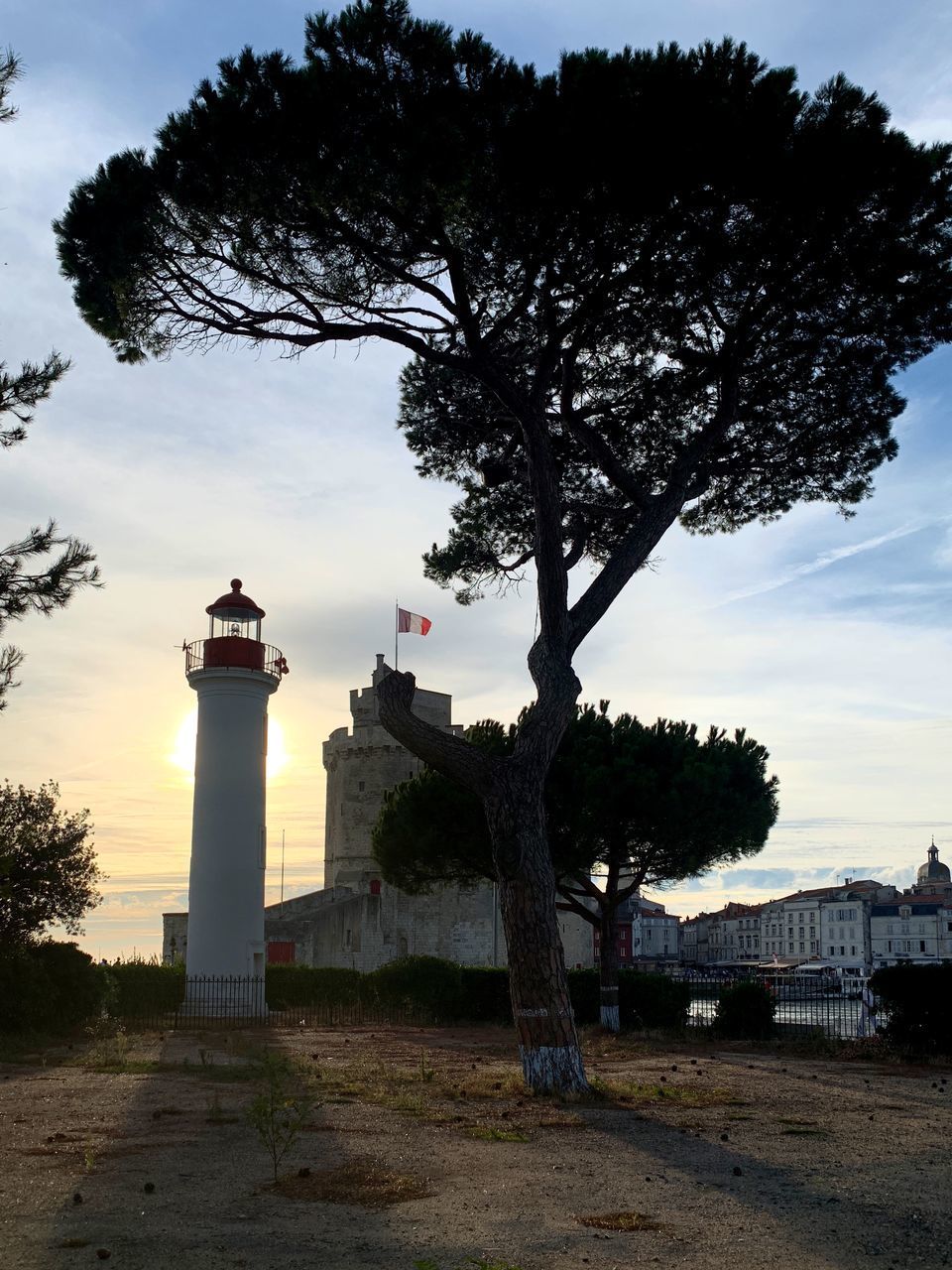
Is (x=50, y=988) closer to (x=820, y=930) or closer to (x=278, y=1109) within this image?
(x=278, y=1109)

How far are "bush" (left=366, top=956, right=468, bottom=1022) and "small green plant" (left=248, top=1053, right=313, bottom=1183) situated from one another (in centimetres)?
1060

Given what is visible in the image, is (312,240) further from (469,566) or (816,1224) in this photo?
(816,1224)

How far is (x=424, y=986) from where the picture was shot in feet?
92.9

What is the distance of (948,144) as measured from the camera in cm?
1462

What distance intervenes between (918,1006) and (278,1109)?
12524 millimetres

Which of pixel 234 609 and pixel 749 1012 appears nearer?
pixel 749 1012

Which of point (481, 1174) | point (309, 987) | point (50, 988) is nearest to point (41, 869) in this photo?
point (50, 988)

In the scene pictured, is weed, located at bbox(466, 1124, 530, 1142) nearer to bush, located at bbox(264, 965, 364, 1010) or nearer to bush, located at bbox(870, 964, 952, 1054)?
bush, located at bbox(870, 964, 952, 1054)

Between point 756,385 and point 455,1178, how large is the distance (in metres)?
12.1

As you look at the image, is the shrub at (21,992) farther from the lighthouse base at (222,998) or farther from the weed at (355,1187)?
the weed at (355,1187)

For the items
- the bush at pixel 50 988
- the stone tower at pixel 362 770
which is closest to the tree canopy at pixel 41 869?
the bush at pixel 50 988

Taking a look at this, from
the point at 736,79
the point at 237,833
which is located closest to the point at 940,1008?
the point at 736,79

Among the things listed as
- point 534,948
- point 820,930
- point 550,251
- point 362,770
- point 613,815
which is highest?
point 550,251

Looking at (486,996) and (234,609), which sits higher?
(234,609)
